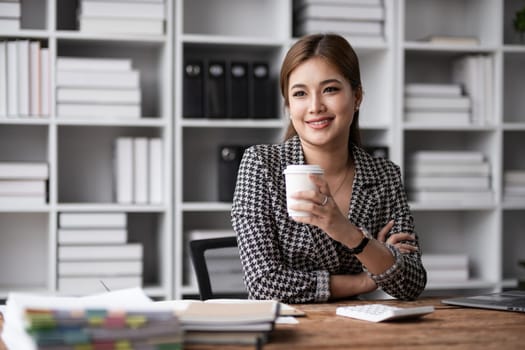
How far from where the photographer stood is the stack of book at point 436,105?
3568 millimetres

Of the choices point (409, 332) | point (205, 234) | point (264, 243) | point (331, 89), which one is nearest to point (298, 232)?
point (264, 243)

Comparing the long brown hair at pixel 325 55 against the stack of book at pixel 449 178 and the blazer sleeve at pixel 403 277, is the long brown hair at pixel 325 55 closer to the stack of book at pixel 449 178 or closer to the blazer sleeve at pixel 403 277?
the blazer sleeve at pixel 403 277

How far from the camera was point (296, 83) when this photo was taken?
2119 millimetres

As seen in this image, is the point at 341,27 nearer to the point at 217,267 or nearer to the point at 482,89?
the point at 482,89

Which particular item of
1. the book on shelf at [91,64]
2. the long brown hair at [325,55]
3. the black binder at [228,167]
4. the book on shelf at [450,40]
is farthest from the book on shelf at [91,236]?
the book on shelf at [450,40]

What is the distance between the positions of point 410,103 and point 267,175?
1663 millimetres

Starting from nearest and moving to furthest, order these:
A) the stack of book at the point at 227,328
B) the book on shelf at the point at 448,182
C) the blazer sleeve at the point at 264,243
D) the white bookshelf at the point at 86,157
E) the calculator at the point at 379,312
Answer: the stack of book at the point at 227,328
the calculator at the point at 379,312
the blazer sleeve at the point at 264,243
the white bookshelf at the point at 86,157
the book on shelf at the point at 448,182

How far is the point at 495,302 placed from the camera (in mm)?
1751

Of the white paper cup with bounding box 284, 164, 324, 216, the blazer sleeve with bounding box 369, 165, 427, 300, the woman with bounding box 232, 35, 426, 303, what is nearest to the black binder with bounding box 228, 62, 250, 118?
the woman with bounding box 232, 35, 426, 303

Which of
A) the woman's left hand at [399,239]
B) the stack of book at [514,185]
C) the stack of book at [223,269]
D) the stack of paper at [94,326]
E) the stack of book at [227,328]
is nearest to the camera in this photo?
the stack of paper at [94,326]

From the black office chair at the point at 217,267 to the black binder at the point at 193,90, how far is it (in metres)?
0.72

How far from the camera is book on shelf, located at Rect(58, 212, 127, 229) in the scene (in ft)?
10.6

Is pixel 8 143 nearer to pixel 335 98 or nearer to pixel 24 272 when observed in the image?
pixel 24 272

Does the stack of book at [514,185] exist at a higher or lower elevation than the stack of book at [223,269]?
higher
